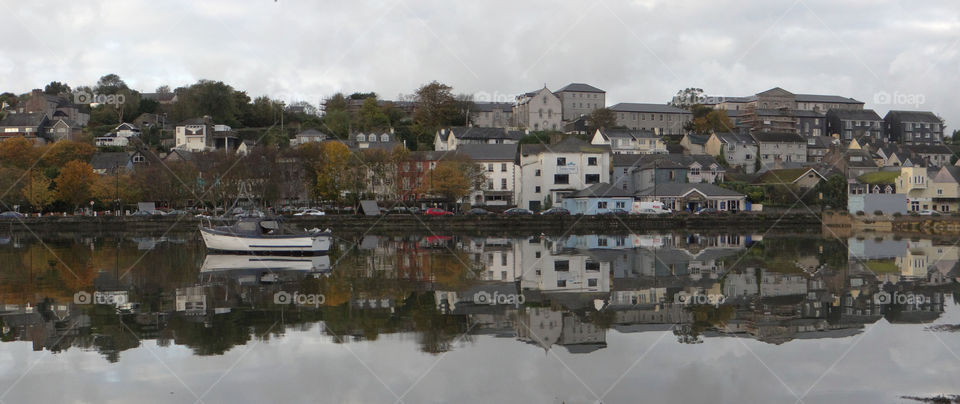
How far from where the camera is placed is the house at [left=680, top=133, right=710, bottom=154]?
3725 inches

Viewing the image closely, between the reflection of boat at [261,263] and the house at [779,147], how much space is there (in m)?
74.7

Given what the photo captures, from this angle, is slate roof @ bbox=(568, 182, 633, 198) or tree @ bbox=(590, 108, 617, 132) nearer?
slate roof @ bbox=(568, 182, 633, 198)

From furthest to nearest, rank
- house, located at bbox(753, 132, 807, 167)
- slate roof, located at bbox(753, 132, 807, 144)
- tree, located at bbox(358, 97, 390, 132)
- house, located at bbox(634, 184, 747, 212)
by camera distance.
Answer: tree, located at bbox(358, 97, 390, 132), slate roof, located at bbox(753, 132, 807, 144), house, located at bbox(753, 132, 807, 167), house, located at bbox(634, 184, 747, 212)

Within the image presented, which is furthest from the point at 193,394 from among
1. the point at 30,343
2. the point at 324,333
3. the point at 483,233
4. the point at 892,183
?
the point at 892,183

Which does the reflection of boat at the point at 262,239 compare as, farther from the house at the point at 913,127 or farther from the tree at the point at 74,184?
the house at the point at 913,127

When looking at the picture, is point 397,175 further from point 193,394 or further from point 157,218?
point 193,394

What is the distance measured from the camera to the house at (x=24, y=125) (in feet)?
343

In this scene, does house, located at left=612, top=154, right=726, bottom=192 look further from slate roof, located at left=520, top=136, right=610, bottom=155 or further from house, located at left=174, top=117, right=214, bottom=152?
house, located at left=174, top=117, right=214, bottom=152

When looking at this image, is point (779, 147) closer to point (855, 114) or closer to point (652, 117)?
point (652, 117)

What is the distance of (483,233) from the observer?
171 feet

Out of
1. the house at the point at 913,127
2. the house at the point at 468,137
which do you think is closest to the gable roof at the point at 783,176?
the house at the point at 468,137

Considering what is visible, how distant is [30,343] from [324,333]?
16.6 ft

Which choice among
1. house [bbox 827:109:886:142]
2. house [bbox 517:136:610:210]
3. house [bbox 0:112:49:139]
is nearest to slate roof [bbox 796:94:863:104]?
house [bbox 827:109:886:142]

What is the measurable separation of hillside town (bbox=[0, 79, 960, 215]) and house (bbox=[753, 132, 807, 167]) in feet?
0.69
